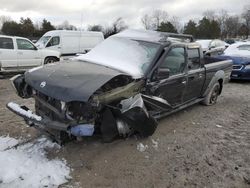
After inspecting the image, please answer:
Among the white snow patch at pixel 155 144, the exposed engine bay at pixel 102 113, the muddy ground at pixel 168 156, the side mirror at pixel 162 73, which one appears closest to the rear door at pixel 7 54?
the muddy ground at pixel 168 156

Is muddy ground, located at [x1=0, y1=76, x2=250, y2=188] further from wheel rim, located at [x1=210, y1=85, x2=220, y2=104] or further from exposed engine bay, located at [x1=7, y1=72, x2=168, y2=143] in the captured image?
wheel rim, located at [x1=210, y1=85, x2=220, y2=104]

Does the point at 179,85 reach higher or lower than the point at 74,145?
higher

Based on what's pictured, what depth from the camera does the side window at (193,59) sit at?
673 cm

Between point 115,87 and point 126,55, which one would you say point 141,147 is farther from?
point 126,55

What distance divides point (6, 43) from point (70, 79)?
9.71 meters

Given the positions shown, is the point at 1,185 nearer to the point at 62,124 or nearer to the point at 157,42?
the point at 62,124

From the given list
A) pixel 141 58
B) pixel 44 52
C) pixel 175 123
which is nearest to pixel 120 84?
pixel 141 58

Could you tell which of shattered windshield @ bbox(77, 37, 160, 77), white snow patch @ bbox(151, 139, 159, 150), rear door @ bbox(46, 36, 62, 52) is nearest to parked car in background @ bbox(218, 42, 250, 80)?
shattered windshield @ bbox(77, 37, 160, 77)

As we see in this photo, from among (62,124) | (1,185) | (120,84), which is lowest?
(1,185)

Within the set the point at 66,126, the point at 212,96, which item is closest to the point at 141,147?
the point at 66,126

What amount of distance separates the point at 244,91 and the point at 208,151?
6285 mm

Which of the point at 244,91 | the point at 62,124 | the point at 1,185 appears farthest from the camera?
the point at 244,91

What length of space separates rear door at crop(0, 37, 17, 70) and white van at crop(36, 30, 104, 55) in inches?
208

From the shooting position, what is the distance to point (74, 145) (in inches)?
202
